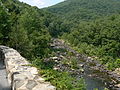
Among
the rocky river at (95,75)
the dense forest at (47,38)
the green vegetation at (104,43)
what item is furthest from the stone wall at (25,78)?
the green vegetation at (104,43)

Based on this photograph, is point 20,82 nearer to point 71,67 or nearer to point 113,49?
point 71,67

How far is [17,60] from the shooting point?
736 cm

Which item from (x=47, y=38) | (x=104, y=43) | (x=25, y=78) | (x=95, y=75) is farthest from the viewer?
(x=104, y=43)

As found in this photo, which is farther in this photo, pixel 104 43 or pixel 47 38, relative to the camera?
pixel 104 43

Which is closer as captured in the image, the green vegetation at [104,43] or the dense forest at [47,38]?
the dense forest at [47,38]

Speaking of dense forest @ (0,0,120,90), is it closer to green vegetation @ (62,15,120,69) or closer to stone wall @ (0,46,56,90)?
green vegetation @ (62,15,120,69)

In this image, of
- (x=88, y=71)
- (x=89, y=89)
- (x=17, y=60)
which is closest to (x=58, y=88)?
(x=17, y=60)

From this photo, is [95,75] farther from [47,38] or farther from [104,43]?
[104,43]

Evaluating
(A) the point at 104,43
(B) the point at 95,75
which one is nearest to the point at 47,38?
(B) the point at 95,75

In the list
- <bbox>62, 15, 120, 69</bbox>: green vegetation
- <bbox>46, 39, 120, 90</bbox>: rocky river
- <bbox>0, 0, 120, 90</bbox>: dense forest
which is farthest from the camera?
<bbox>62, 15, 120, 69</bbox>: green vegetation

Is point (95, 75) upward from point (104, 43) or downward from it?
downward

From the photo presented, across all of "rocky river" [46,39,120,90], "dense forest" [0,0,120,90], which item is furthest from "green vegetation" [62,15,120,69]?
"rocky river" [46,39,120,90]

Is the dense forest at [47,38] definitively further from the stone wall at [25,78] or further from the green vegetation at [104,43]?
the stone wall at [25,78]

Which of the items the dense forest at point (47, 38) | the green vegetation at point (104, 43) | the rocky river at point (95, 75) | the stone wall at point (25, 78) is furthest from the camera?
the green vegetation at point (104, 43)
